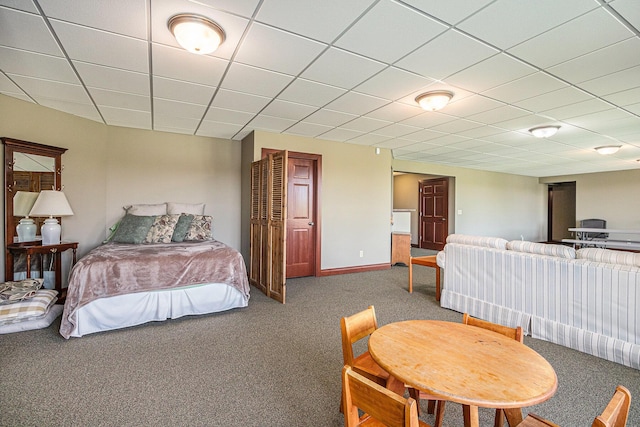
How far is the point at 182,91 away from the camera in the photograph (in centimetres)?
331

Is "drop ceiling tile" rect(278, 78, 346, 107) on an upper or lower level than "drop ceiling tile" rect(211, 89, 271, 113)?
lower

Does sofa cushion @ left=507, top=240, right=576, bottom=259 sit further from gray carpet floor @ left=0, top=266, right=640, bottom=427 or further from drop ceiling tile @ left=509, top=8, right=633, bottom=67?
drop ceiling tile @ left=509, top=8, right=633, bottom=67

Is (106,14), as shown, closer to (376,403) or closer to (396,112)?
(376,403)

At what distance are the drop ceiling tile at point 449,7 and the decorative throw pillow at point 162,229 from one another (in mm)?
3971

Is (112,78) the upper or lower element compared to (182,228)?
upper

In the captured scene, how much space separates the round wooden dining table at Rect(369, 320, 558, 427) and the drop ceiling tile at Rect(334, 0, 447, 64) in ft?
6.56

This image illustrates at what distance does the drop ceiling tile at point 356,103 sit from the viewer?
3408mm

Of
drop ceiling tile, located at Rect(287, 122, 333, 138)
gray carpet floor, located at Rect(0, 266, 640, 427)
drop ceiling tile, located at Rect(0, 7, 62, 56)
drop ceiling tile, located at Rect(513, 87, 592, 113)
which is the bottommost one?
gray carpet floor, located at Rect(0, 266, 640, 427)

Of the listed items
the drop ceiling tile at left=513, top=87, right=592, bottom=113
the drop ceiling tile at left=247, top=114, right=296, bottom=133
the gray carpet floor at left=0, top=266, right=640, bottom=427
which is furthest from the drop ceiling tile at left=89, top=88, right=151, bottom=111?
the drop ceiling tile at left=513, top=87, right=592, bottom=113

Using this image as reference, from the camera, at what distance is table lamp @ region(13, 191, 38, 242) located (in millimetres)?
3621

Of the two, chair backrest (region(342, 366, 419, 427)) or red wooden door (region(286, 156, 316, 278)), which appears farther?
red wooden door (region(286, 156, 316, 278))

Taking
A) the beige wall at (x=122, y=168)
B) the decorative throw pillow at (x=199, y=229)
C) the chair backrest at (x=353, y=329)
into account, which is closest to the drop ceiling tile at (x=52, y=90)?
the beige wall at (x=122, y=168)

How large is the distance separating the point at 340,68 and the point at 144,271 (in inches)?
113

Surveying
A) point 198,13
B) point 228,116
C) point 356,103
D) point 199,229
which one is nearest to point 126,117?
point 228,116
